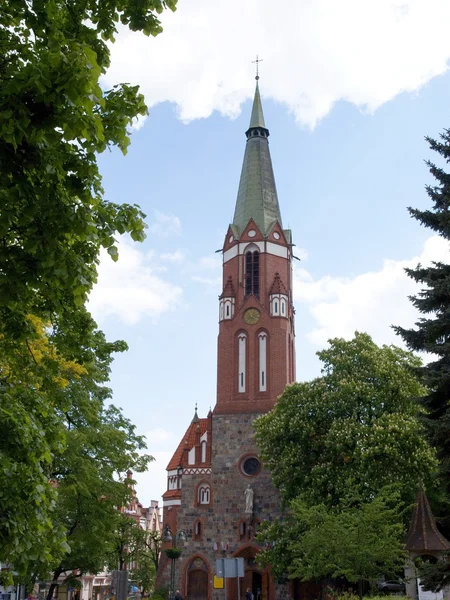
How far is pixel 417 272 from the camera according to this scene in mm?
16031

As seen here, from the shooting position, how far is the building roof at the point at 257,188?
49062mm

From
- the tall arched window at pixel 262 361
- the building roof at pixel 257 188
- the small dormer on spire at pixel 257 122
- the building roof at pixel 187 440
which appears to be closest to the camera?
the tall arched window at pixel 262 361

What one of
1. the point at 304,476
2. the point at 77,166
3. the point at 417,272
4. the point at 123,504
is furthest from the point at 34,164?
the point at 304,476

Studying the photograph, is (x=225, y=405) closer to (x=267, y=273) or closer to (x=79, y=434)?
(x=267, y=273)

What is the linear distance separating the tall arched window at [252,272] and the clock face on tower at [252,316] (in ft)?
4.05

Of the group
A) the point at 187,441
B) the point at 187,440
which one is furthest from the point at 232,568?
the point at 187,440

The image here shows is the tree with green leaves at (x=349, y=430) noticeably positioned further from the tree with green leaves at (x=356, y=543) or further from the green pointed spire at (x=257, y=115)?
the green pointed spire at (x=257, y=115)

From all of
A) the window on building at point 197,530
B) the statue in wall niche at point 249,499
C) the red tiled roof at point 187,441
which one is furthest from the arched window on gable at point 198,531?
the red tiled roof at point 187,441

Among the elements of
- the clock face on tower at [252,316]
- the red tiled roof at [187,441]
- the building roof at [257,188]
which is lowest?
the red tiled roof at [187,441]

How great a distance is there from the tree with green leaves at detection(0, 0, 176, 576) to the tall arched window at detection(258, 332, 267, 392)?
34.9 meters

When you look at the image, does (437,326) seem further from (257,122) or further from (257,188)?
(257,122)

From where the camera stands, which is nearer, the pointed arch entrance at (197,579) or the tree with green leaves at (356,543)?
the tree with green leaves at (356,543)

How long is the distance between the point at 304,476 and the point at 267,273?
17830 millimetres

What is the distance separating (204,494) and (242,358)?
899 cm
